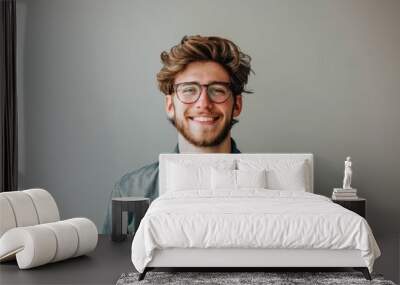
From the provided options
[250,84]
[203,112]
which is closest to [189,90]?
[203,112]

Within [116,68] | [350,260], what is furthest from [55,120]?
[350,260]

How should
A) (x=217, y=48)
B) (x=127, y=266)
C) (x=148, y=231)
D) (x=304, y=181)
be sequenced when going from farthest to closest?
(x=217, y=48) → (x=304, y=181) → (x=127, y=266) → (x=148, y=231)

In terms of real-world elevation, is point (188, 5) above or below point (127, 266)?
above

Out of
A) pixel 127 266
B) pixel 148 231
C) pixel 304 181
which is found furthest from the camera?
pixel 304 181

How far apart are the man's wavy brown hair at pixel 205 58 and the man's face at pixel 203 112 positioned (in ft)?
0.20

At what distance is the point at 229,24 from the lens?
713cm

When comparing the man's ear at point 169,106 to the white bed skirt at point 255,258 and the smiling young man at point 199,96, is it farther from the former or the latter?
the white bed skirt at point 255,258

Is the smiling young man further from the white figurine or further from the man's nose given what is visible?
the white figurine

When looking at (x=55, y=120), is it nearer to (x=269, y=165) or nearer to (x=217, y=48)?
(x=217, y=48)

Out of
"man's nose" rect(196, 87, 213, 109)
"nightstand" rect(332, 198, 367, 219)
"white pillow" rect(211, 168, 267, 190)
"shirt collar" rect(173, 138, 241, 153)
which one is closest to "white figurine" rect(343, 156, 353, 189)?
"nightstand" rect(332, 198, 367, 219)

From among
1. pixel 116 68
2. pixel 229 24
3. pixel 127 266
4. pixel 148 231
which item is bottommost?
pixel 127 266

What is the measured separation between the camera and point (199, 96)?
23.1 feet

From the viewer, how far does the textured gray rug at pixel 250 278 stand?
185 inches

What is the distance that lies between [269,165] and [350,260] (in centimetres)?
219
